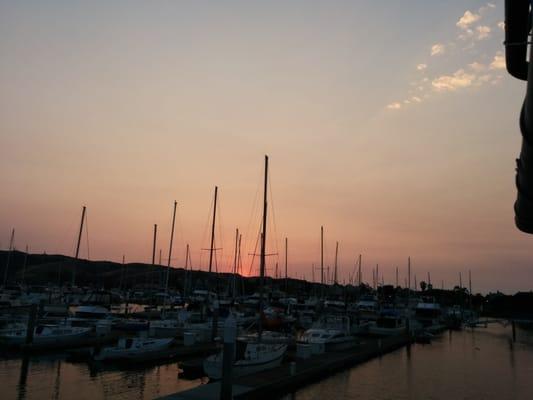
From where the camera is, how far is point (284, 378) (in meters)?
27.3

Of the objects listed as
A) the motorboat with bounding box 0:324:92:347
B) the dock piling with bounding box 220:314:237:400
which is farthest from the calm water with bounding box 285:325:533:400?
the motorboat with bounding box 0:324:92:347

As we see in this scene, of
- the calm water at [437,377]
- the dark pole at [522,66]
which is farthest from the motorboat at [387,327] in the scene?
the dark pole at [522,66]

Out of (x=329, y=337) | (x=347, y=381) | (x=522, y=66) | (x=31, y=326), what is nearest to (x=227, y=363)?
(x=347, y=381)

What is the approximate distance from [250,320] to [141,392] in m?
33.7

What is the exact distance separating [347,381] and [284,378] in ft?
24.4

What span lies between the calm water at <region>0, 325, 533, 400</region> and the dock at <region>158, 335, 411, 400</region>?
0.65 metres

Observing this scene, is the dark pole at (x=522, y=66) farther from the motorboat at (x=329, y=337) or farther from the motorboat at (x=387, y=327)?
the motorboat at (x=387, y=327)

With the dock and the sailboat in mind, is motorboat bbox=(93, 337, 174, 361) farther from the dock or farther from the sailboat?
the dock

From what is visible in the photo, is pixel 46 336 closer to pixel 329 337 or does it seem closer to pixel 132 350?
pixel 132 350

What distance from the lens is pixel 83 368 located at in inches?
1309

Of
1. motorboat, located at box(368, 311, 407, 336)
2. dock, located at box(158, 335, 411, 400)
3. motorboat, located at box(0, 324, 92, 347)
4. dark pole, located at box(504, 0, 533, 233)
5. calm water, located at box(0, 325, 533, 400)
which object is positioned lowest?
calm water, located at box(0, 325, 533, 400)

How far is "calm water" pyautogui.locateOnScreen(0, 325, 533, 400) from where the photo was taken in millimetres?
27484

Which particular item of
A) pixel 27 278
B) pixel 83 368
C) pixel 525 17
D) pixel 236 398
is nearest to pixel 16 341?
pixel 83 368

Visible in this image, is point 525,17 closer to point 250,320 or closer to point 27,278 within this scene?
point 250,320
